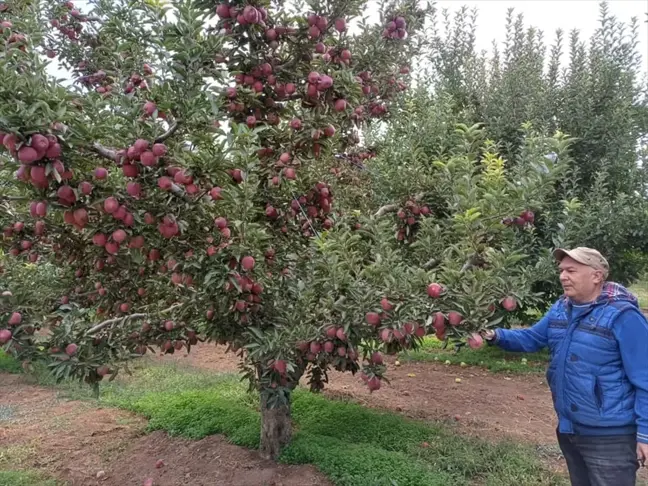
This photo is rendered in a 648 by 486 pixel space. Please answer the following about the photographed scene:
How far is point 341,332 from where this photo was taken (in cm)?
286

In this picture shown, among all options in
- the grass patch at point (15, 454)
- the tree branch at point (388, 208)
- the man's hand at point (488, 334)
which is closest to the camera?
the man's hand at point (488, 334)

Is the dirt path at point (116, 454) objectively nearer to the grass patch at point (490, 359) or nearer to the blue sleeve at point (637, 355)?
the blue sleeve at point (637, 355)

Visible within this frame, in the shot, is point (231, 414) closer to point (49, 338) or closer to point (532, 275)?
point (49, 338)

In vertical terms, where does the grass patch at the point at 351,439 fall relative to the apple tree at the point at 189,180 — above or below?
below

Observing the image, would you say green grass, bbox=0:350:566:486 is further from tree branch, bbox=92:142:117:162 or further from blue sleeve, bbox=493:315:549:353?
tree branch, bbox=92:142:117:162

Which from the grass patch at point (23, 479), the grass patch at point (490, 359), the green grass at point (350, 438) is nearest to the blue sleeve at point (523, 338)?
the green grass at point (350, 438)

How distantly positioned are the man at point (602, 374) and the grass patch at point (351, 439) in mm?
1406

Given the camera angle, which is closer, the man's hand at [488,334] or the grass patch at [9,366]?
the man's hand at [488,334]

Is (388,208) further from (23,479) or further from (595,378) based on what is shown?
(23,479)

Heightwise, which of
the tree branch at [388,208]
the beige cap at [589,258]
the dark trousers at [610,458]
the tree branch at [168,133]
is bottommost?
the dark trousers at [610,458]

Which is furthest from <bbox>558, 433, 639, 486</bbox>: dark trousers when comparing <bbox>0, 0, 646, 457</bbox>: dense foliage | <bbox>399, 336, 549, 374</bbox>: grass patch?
<bbox>399, 336, 549, 374</bbox>: grass patch

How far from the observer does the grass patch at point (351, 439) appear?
4.12 meters

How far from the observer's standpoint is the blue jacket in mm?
2738

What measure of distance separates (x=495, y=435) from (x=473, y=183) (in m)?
3.27
